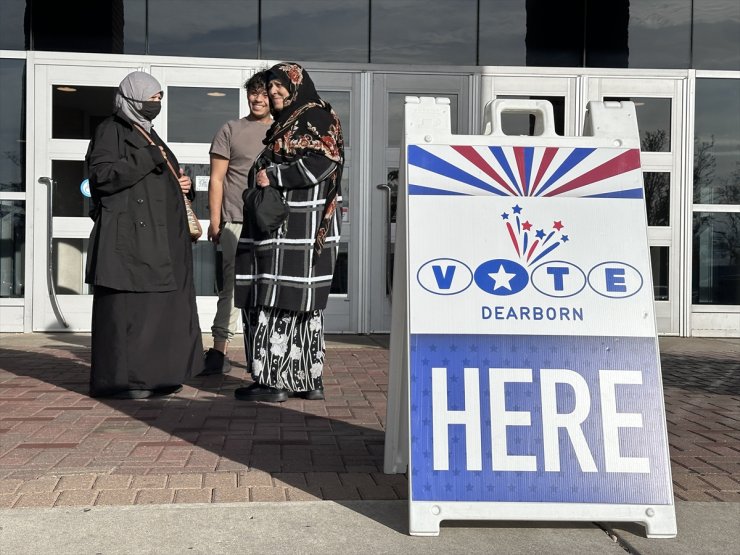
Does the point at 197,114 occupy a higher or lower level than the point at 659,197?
higher

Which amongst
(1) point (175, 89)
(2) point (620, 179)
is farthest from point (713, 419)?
(1) point (175, 89)

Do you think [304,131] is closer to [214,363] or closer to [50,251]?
[214,363]

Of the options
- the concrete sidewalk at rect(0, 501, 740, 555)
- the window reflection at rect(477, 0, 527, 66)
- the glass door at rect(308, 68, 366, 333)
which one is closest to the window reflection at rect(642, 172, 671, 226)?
the window reflection at rect(477, 0, 527, 66)

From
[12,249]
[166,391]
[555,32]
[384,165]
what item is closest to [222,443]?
[166,391]

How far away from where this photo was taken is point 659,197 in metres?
9.66

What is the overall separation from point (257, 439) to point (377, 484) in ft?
3.06

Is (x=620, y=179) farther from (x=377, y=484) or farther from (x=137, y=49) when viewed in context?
(x=137, y=49)

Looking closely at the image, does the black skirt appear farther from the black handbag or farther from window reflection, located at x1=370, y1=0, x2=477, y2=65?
window reflection, located at x1=370, y1=0, x2=477, y2=65

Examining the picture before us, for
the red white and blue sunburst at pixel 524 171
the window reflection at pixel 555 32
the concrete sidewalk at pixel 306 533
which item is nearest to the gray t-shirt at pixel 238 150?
the red white and blue sunburst at pixel 524 171

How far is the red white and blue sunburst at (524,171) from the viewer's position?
11.2 ft

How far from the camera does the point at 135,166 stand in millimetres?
5492

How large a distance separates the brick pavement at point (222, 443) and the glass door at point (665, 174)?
9.22 ft

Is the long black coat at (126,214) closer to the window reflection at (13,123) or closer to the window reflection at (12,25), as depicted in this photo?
the window reflection at (13,123)

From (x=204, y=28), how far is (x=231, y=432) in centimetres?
571
